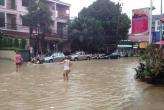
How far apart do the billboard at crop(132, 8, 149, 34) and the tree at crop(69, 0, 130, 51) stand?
34250mm

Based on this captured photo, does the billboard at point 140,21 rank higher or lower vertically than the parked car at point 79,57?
higher

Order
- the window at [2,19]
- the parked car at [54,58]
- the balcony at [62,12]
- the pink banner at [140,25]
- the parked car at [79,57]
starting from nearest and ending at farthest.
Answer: the pink banner at [140,25] → the parked car at [54,58] → the window at [2,19] → the parked car at [79,57] → the balcony at [62,12]

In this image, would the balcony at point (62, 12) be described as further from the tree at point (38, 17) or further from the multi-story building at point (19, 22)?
the tree at point (38, 17)

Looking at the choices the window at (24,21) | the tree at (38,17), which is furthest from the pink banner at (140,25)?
the window at (24,21)

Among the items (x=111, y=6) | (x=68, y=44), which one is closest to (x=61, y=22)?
(x=68, y=44)

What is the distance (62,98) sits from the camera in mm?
14891

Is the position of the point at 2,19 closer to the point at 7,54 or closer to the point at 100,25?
the point at 7,54

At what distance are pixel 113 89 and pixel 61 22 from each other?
44037mm

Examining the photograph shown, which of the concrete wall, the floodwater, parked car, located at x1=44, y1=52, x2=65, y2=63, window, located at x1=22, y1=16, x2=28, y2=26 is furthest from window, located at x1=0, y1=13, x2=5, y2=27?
the floodwater

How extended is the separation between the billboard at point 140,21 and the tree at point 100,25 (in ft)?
112

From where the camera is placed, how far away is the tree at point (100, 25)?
58156mm

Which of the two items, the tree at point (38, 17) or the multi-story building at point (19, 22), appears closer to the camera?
the tree at point (38, 17)

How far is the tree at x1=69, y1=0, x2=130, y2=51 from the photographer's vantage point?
58156 millimetres

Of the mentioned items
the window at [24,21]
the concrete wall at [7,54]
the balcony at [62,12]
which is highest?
the balcony at [62,12]
